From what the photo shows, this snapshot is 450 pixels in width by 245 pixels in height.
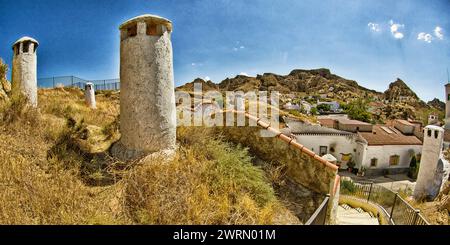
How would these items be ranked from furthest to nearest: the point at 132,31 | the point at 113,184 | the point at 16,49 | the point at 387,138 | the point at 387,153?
the point at 387,138 → the point at 387,153 → the point at 16,49 → the point at 132,31 → the point at 113,184

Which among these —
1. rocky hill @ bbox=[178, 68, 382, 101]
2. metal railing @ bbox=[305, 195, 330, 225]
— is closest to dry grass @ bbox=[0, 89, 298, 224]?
metal railing @ bbox=[305, 195, 330, 225]

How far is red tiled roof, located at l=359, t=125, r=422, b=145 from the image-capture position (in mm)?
20031

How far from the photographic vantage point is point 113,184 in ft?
9.98

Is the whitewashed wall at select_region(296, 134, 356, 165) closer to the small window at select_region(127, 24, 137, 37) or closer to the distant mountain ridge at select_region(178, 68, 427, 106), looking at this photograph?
the small window at select_region(127, 24, 137, 37)

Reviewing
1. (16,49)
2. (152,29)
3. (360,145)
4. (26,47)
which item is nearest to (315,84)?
(360,145)

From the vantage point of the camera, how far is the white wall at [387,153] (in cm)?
1956

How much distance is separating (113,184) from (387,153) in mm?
22420

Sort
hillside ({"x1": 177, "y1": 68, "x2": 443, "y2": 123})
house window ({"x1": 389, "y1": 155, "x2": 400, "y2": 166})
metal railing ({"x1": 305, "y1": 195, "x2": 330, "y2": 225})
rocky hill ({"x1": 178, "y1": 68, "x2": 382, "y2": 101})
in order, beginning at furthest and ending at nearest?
rocky hill ({"x1": 178, "y1": 68, "x2": 382, "y2": 101}) < hillside ({"x1": 177, "y1": 68, "x2": 443, "y2": 123}) < house window ({"x1": 389, "y1": 155, "x2": 400, "y2": 166}) < metal railing ({"x1": 305, "y1": 195, "x2": 330, "y2": 225})

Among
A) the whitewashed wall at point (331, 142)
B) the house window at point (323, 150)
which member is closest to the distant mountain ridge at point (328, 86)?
the whitewashed wall at point (331, 142)

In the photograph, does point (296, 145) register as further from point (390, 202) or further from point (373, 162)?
point (373, 162)

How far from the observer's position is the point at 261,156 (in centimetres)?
455

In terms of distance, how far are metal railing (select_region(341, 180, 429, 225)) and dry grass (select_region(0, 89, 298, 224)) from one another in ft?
11.6

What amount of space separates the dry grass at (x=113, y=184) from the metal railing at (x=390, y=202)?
3.53 m

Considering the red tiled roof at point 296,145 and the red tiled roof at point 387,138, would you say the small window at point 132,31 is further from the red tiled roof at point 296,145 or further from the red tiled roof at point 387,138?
the red tiled roof at point 387,138
